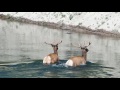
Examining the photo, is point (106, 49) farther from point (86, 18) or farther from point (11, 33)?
point (86, 18)

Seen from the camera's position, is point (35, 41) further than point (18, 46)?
Yes

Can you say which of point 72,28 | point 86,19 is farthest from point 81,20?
point 72,28

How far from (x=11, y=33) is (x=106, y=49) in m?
14.2

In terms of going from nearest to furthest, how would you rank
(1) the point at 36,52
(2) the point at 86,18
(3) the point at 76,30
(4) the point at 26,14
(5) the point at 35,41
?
(1) the point at 36,52 → (5) the point at 35,41 → (3) the point at 76,30 → (2) the point at 86,18 → (4) the point at 26,14

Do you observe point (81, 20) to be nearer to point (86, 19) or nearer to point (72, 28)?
point (86, 19)

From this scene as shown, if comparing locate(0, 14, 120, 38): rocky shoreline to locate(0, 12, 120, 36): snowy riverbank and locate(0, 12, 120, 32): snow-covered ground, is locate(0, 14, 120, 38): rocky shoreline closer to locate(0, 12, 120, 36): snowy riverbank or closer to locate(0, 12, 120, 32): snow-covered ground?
locate(0, 12, 120, 36): snowy riverbank

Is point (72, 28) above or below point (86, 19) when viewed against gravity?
below

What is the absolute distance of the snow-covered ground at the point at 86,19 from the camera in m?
60.7

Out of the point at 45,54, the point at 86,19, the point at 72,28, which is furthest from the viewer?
the point at 86,19

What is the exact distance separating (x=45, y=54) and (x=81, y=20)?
29.0 m

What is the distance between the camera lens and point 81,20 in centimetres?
6525

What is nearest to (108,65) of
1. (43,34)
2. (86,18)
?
(43,34)

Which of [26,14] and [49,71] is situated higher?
[26,14]

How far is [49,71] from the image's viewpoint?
28781 millimetres
